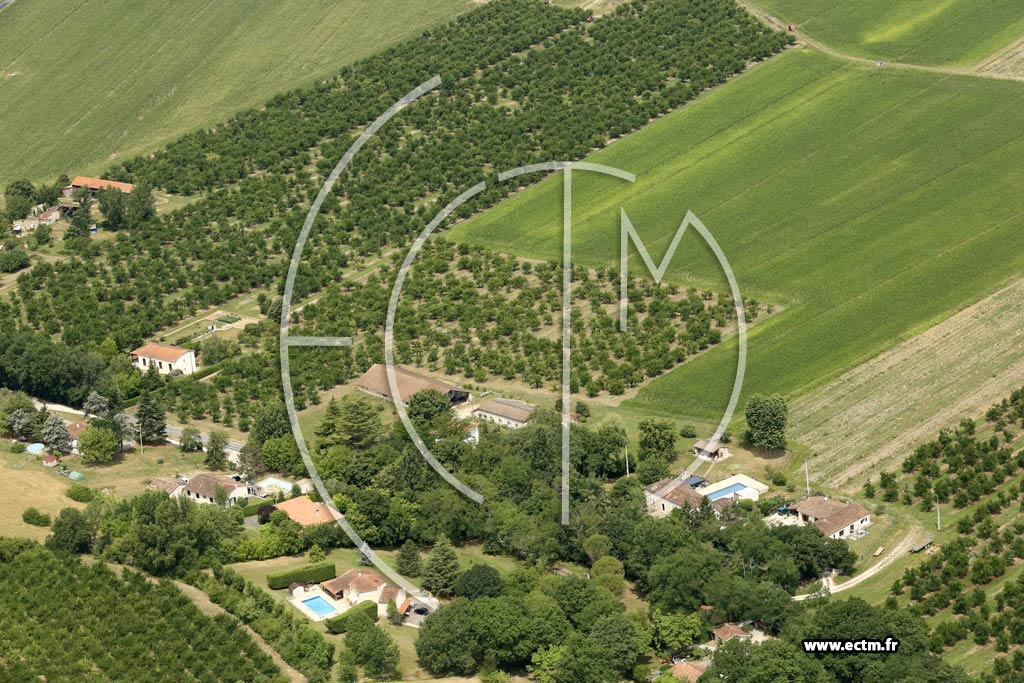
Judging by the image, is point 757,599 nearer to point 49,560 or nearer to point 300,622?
point 300,622

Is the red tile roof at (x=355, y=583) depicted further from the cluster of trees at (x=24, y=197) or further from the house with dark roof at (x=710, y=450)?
the cluster of trees at (x=24, y=197)

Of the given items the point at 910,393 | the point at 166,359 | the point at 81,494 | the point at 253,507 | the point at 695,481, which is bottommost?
the point at 910,393

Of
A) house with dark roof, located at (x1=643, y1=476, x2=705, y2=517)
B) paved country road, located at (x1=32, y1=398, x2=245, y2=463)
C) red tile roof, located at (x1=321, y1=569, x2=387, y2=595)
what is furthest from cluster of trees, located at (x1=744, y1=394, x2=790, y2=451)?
paved country road, located at (x1=32, y1=398, x2=245, y2=463)

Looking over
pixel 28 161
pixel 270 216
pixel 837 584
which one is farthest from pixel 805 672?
pixel 28 161

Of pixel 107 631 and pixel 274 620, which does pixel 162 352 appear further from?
pixel 274 620

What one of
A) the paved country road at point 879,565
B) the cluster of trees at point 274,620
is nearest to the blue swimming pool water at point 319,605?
the cluster of trees at point 274,620

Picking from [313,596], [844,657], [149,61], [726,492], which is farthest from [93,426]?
[149,61]
